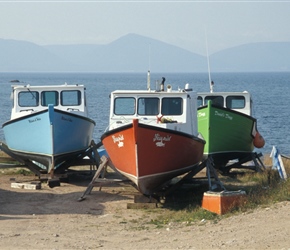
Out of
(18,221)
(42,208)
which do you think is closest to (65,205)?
(42,208)

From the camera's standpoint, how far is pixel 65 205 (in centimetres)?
1597

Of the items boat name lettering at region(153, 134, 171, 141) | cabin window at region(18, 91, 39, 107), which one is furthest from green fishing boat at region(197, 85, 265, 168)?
boat name lettering at region(153, 134, 171, 141)

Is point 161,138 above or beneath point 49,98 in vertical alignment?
beneath

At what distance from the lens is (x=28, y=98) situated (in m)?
20.6

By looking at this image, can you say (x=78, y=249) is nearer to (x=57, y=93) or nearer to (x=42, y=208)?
(x=42, y=208)

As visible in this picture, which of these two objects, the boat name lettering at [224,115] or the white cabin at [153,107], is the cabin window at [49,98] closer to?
the white cabin at [153,107]

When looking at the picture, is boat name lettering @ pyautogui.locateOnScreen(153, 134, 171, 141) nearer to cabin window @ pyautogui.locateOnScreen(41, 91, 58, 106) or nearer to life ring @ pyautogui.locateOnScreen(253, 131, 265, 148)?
cabin window @ pyautogui.locateOnScreen(41, 91, 58, 106)

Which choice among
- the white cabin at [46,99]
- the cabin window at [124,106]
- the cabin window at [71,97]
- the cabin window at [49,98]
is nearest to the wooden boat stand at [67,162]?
the white cabin at [46,99]

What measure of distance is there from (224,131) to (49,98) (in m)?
4.46

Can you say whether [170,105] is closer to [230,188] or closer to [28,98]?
[230,188]

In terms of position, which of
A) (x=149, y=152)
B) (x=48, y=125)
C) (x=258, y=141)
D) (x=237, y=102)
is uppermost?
(x=237, y=102)

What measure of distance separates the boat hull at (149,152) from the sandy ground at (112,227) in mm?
654

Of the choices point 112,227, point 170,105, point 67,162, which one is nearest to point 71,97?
point 67,162

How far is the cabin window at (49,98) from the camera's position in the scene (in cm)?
2048
